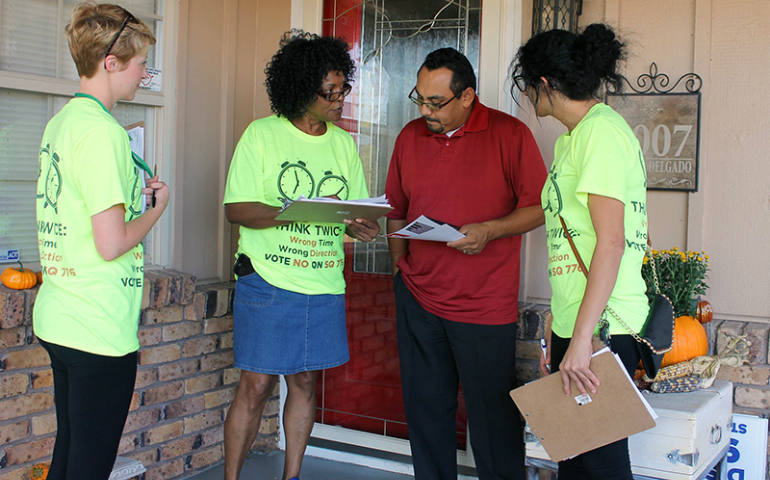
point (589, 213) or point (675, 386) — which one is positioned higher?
point (589, 213)

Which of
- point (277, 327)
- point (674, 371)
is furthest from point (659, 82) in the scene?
point (277, 327)

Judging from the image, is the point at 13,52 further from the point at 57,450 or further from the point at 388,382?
the point at 388,382

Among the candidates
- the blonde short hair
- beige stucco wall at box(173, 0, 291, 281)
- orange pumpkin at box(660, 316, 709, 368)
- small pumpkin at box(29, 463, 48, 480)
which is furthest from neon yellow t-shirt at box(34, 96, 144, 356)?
orange pumpkin at box(660, 316, 709, 368)

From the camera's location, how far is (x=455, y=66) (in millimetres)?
2611

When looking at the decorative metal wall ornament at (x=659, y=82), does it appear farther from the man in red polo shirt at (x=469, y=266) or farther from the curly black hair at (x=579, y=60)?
the curly black hair at (x=579, y=60)

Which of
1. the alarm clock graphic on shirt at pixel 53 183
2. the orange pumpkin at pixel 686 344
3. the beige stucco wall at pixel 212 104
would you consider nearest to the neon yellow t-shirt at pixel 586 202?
the orange pumpkin at pixel 686 344

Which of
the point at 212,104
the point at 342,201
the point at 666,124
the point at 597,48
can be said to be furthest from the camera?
the point at 212,104

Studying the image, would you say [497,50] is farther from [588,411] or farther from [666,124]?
[588,411]

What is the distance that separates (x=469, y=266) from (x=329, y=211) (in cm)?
61

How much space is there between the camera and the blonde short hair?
177 centimetres

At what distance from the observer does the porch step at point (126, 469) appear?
107 inches

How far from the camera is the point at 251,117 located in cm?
368

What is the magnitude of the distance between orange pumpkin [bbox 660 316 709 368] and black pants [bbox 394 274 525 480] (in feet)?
2.00

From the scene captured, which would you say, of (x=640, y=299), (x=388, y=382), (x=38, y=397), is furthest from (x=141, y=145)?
(x=388, y=382)
